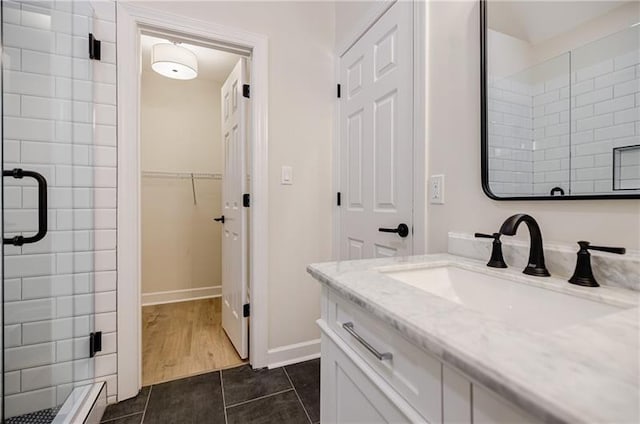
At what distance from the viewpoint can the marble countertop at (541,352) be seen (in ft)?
0.91

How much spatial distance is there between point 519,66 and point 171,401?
2.06 m

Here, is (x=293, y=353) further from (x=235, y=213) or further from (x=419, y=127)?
(x=419, y=127)

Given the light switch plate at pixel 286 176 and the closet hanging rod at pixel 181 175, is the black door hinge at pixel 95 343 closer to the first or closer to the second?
the light switch plate at pixel 286 176

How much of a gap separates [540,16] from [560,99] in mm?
290

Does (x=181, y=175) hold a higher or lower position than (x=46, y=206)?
higher

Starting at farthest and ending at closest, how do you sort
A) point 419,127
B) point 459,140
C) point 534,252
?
point 419,127
point 459,140
point 534,252

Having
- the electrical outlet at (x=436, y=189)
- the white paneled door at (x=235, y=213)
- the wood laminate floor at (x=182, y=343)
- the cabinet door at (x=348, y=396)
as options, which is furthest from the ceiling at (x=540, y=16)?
the wood laminate floor at (x=182, y=343)

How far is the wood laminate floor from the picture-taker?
1.77 m

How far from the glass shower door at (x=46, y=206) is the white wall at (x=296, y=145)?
842 mm

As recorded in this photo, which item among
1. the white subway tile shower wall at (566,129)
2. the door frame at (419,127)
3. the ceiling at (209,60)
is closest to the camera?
the white subway tile shower wall at (566,129)

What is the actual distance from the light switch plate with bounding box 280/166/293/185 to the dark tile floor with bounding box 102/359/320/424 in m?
1.15

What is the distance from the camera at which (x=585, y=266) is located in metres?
0.68

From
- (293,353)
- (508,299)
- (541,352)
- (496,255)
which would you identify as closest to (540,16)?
(496,255)

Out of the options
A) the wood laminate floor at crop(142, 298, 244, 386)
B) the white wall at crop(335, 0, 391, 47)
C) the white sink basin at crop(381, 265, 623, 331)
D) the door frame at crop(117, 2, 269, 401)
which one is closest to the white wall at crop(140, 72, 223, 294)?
the wood laminate floor at crop(142, 298, 244, 386)
